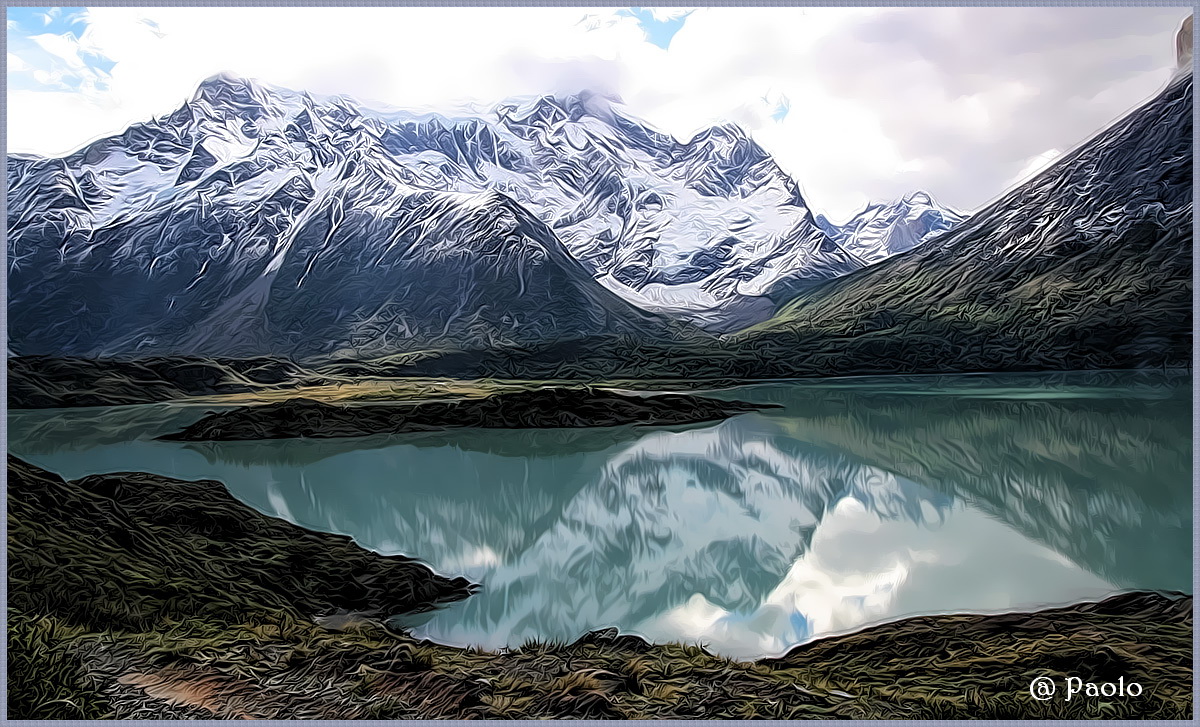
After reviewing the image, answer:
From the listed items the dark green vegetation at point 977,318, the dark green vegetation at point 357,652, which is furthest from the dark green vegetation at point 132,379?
the dark green vegetation at point 357,652

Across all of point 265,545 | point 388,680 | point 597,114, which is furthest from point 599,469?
point 597,114

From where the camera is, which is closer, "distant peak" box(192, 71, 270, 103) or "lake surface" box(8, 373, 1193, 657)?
"lake surface" box(8, 373, 1193, 657)

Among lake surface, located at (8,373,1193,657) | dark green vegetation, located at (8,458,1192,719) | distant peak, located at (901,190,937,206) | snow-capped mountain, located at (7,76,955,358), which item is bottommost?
dark green vegetation, located at (8,458,1192,719)

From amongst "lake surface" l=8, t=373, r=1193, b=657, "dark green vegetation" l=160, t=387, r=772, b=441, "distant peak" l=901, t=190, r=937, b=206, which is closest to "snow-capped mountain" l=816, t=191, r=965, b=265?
"distant peak" l=901, t=190, r=937, b=206

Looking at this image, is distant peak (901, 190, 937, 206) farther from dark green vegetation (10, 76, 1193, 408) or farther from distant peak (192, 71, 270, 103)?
distant peak (192, 71, 270, 103)

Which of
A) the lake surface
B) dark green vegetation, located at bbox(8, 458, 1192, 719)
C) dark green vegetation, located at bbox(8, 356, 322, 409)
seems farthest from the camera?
dark green vegetation, located at bbox(8, 356, 322, 409)

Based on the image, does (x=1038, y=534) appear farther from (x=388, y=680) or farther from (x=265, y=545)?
(x=265, y=545)

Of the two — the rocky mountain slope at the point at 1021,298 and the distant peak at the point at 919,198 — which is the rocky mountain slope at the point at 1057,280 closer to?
the rocky mountain slope at the point at 1021,298
